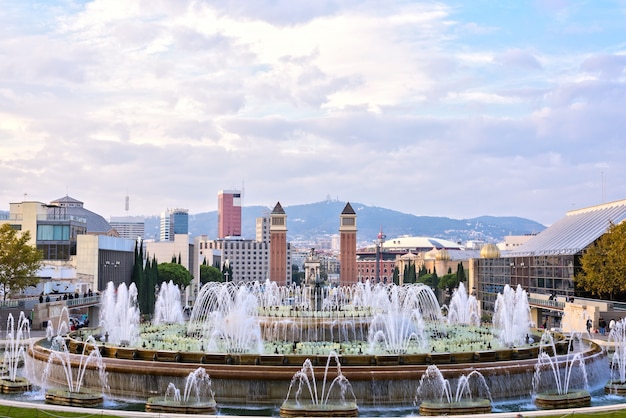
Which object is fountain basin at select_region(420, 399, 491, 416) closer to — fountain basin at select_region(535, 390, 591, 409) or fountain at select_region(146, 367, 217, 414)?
fountain basin at select_region(535, 390, 591, 409)

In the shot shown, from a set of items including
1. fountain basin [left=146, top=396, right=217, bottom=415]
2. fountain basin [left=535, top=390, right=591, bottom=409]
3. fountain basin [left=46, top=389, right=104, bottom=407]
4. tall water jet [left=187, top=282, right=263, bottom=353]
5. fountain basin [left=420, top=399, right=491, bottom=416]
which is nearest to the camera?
fountain basin [left=146, top=396, right=217, bottom=415]

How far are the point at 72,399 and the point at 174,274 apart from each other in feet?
221

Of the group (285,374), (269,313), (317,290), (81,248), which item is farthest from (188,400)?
(81,248)

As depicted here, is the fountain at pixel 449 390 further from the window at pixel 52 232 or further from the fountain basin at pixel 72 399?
the window at pixel 52 232

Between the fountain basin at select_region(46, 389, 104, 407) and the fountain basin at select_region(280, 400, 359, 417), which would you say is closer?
the fountain basin at select_region(280, 400, 359, 417)

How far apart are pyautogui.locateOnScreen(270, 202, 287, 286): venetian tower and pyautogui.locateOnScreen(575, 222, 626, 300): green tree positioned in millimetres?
100136

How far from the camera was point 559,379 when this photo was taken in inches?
995

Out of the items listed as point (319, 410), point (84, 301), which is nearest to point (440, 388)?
point (319, 410)

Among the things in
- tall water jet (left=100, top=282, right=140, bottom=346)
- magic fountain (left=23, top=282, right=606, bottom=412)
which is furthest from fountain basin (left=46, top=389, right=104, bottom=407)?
tall water jet (left=100, top=282, right=140, bottom=346)

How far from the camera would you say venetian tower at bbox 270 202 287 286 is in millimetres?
153250

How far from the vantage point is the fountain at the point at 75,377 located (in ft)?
72.7

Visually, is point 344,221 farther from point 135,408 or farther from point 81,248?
point 135,408

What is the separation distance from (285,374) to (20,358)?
1439cm

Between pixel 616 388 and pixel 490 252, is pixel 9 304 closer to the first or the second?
pixel 616 388
